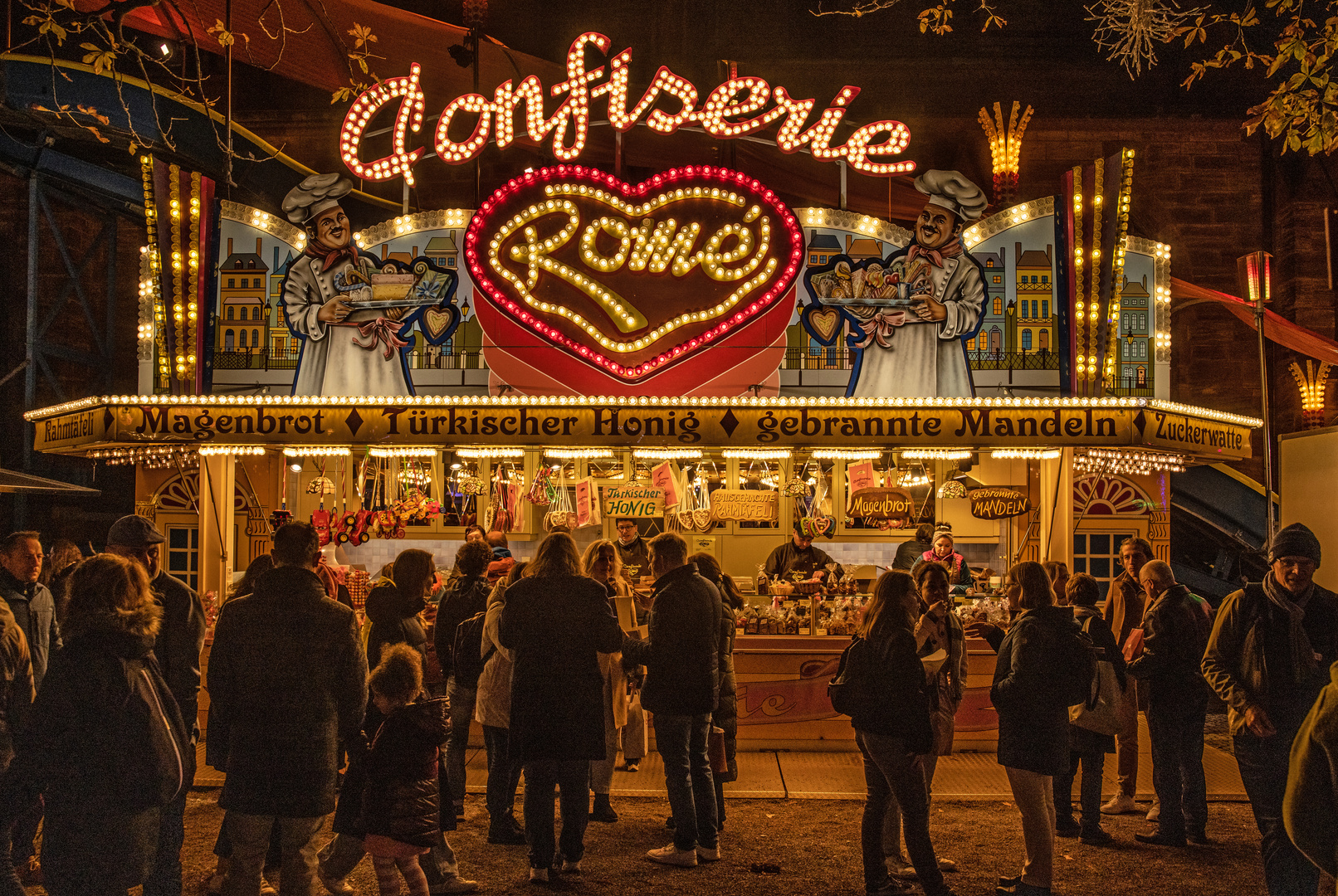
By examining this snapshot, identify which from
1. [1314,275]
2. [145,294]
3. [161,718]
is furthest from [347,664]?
[1314,275]

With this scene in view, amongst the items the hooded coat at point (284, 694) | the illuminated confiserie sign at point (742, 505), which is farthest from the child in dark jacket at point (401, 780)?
the illuminated confiserie sign at point (742, 505)

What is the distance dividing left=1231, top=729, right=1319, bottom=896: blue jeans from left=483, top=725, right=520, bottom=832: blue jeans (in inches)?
162

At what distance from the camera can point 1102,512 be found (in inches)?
513

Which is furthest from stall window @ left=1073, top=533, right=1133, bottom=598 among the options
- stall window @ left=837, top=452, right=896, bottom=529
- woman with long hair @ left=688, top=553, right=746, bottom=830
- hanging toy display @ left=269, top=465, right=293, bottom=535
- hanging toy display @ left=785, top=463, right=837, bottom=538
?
hanging toy display @ left=269, top=465, right=293, bottom=535

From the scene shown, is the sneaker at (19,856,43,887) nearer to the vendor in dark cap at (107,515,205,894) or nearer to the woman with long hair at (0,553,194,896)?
the vendor in dark cap at (107,515,205,894)

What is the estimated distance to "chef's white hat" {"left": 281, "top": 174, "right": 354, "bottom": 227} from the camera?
9.65 metres

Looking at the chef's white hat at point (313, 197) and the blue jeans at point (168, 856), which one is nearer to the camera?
the blue jeans at point (168, 856)

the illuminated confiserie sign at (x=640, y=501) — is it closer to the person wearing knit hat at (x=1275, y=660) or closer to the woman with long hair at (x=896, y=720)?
the woman with long hair at (x=896, y=720)

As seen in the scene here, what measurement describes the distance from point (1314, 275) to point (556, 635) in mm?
13917

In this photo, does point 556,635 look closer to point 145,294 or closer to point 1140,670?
point 1140,670

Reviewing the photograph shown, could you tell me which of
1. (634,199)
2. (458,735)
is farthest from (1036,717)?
(634,199)

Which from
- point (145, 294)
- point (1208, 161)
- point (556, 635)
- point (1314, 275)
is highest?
point (1208, 161)

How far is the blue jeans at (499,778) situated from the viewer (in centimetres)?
609

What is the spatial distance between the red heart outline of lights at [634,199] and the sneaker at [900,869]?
512cm
